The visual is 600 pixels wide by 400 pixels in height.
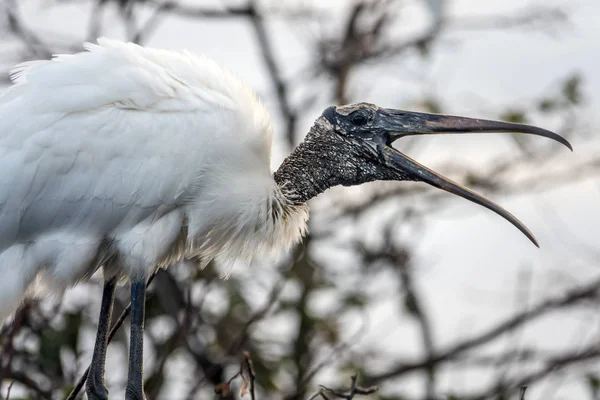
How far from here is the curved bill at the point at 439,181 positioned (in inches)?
181

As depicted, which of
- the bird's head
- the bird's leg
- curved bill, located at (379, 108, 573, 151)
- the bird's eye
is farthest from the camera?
the bird's leg

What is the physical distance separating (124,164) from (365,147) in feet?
3.06

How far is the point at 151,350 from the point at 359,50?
9.38ft

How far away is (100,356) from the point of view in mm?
5070

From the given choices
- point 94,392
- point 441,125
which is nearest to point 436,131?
point 441,125

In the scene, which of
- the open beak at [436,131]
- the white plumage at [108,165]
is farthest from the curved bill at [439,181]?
the white plumage at [108,165]

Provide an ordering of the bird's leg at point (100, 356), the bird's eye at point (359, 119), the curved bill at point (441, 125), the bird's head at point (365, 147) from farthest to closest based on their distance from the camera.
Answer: the bird's leg at point (100, 356) < the bird's eye at point (359, 119) < the bird's head at point (365, 147) < the curved bill at point (441, 125)

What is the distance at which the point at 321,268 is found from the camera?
8.39 metres

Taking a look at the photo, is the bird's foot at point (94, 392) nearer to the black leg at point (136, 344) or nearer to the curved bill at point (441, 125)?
the black leg at point (136, 344)

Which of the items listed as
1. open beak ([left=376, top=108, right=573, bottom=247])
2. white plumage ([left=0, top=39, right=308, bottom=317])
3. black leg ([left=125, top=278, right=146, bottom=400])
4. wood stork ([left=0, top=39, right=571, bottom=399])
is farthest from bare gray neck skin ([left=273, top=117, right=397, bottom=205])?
black leg ([left=125, top=278, right=146, bottom=400])

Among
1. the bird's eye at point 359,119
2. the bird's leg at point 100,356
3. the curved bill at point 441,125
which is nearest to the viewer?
the curved bill at point 441,125

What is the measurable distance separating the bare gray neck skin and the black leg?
27.5 inches

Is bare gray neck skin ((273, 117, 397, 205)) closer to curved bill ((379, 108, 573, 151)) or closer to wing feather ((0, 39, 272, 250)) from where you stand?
curved bill ((379, 108, 573, 151))

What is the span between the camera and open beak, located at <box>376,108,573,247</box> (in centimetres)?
453
